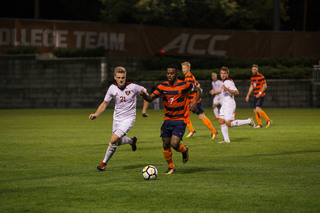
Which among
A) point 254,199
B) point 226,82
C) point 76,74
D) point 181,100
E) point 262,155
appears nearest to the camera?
point 254,199

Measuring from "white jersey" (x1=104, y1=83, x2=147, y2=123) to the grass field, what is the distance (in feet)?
3.15

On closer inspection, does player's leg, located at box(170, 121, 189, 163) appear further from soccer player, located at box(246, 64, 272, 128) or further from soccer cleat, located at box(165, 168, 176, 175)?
soccer player, located at box(246, 64, 272, 128)

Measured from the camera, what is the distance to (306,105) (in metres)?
35.6

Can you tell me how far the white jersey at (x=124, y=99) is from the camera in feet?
38.8

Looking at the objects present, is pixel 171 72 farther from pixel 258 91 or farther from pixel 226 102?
pixel 258 91

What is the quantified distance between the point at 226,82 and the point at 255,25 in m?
32.5

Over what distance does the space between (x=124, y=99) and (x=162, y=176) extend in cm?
204

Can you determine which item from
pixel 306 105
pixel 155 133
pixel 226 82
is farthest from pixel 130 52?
pixel 226 82

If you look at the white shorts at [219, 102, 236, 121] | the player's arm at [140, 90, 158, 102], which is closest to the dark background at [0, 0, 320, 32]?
the white shorts at [219, 102, 236, 121]

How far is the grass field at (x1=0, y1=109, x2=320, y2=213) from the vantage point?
8.06m

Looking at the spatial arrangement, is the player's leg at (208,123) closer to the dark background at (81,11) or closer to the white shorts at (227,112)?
the white shorts at (227,112)

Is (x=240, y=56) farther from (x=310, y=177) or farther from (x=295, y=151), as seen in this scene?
(x=310, y=177)

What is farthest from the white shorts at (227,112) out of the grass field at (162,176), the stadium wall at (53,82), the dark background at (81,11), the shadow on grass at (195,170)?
the dark background at (81,11)

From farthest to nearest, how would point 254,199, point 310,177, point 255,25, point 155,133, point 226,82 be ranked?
point 255,25 < point 155,133 < point 226,82 < point 310,177 < point 254,199
